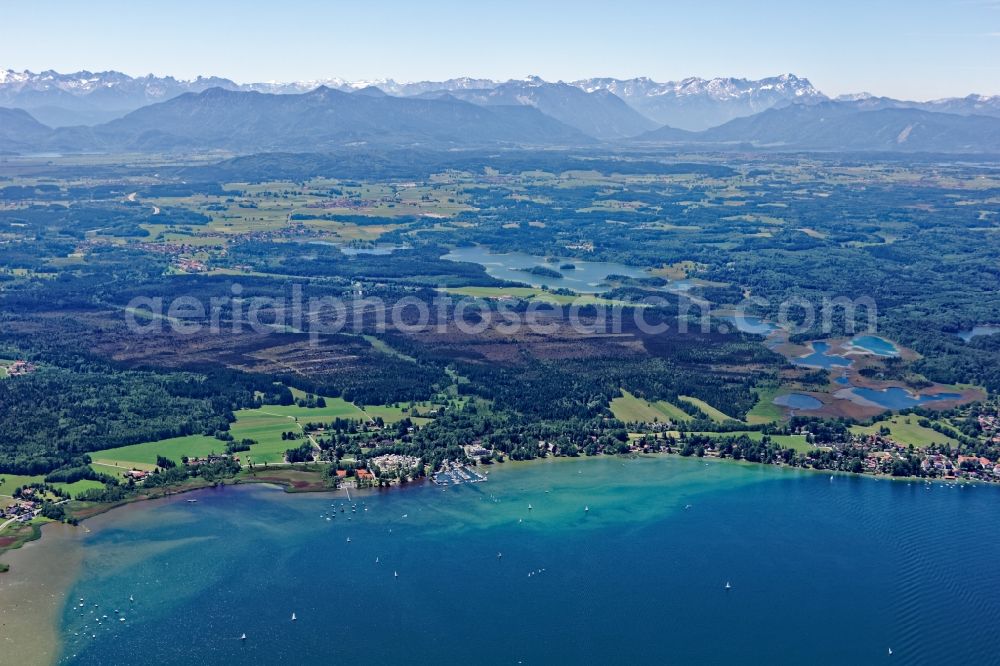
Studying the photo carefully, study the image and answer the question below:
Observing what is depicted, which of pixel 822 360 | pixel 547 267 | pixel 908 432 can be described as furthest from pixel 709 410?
pixel 547 267

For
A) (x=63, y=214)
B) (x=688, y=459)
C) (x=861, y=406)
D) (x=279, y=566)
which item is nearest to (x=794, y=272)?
(x=861, y=406)

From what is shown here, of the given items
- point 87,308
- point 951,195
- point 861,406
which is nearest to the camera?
point 861,406

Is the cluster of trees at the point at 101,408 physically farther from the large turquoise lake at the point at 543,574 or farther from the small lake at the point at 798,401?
the small lake at the point at 798,401

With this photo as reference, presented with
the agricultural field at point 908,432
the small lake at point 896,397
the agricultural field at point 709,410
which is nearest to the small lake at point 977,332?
the small lake at point 896,397

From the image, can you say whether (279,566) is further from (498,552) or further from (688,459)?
(688,459)

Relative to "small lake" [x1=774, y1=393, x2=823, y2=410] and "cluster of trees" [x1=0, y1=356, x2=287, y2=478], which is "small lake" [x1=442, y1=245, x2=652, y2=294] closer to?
"small lake" [x1=774, y1=393, x2=823, y2=410]

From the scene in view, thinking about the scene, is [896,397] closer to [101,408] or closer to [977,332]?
[977,332]
